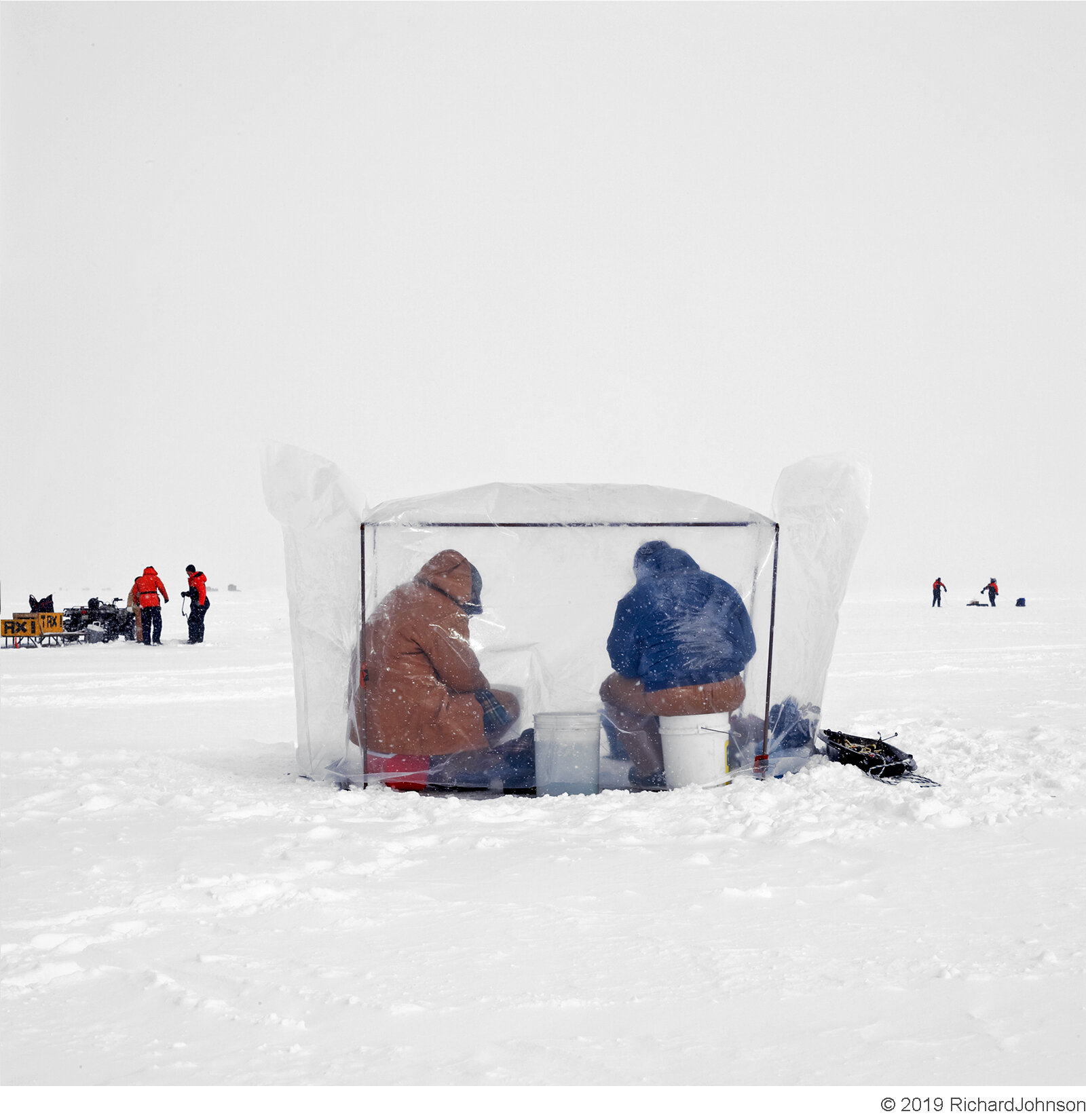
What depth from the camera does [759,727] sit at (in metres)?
5.76

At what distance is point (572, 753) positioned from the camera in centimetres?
544

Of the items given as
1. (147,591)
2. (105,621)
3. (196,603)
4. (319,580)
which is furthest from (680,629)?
(105,621)

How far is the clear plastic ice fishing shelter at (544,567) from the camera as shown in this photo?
5.70m

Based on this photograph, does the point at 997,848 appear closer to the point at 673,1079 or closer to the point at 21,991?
the point at 673,1079

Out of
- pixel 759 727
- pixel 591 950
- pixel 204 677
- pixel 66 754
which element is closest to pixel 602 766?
pixel 759 727

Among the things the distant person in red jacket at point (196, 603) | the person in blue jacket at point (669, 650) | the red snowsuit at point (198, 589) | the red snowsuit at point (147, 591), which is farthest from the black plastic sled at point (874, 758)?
the red snowsuit at point (147, 591)

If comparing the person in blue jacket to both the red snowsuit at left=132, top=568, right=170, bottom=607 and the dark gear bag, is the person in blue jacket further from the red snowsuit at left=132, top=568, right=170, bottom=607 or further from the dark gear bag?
the red snowsuit at left=132, top=568, right=170, bottom=607

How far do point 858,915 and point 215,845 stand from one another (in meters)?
2.46

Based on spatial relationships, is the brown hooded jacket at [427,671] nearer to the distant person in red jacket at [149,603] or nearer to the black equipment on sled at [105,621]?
the distant person in red jacket at [149,603]

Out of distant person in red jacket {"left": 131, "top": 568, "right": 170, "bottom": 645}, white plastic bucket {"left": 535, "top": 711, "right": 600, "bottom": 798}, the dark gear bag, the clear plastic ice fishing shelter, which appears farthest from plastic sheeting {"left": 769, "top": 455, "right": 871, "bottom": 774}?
distant person in red jacket {"left": 131, "top": 568, "right": 170, "bottom": 645}

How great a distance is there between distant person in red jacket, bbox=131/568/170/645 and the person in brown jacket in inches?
437

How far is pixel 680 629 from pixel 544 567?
810 mm

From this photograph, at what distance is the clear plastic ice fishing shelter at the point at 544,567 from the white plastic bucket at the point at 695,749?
0.29 m
